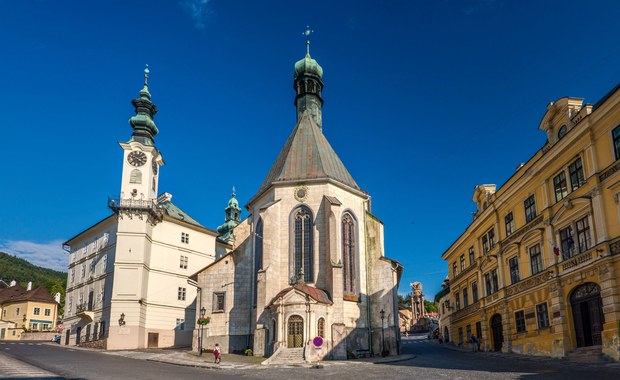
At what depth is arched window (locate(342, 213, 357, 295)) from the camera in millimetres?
34812

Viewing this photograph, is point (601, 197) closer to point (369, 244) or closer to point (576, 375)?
point (576, 375)

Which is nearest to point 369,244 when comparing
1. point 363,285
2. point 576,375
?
point 363,285

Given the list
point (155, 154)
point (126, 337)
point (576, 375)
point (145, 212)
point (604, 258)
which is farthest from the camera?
point (155, 154)

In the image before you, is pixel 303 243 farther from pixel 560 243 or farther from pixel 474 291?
pixel 560 243

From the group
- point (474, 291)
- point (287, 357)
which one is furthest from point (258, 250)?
point (474, 291)

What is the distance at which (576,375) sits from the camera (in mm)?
16047

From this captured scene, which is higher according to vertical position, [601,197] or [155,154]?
[155,154]

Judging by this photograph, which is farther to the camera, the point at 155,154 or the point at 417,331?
the point at 417,331

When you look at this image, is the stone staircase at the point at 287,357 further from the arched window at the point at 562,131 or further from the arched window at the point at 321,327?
the arched window at the point at 562,131

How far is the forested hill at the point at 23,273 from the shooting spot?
342 ft

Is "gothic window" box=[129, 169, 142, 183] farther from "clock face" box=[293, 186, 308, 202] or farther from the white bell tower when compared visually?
"clock face" box=[293, 186, 308, 202]

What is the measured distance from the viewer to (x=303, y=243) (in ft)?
116

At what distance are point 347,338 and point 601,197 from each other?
1808 cm

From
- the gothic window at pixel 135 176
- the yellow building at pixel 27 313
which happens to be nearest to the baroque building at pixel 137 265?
the gothic window at pixel 135 176
